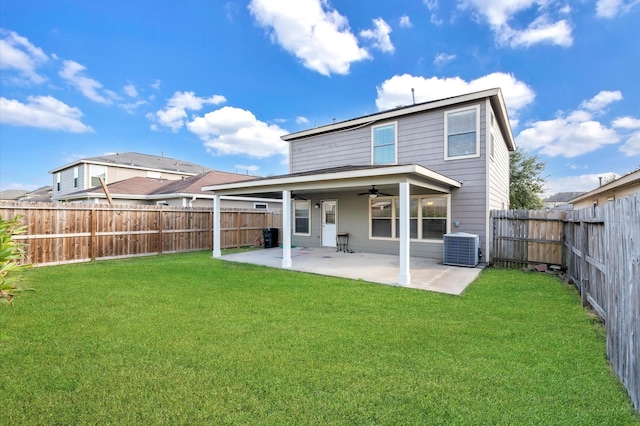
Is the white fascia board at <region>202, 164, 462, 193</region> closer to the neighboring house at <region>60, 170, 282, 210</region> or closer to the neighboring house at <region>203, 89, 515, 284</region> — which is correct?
the neighboring house at <region>203, 89, 515, 284</region>

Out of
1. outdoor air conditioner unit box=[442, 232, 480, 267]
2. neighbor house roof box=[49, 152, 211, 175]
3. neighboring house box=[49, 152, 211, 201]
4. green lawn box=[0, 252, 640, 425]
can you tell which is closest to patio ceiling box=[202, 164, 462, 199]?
outdoor air conditioner unit box=[442, 232, 480, 267]

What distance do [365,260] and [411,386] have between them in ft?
21.8

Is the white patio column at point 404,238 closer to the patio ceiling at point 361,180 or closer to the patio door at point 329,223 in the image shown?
the patio ceiling at point 361,180

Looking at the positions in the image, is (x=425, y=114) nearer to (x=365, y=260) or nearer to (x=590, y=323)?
(x=365, y=260)

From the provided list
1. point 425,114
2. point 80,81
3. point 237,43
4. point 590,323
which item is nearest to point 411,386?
point 590,323

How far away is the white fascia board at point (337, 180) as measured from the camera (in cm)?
640

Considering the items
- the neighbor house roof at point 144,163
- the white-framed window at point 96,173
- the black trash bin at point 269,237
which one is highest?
the neighbor house roof at point 144,163

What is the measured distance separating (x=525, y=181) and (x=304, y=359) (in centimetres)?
2415

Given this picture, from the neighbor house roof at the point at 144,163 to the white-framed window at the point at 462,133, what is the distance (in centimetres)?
2267

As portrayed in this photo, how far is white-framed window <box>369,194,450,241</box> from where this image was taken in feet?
30.1

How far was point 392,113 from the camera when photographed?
9852 millimetres

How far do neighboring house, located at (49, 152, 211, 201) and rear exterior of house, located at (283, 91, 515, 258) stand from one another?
56.7 feet

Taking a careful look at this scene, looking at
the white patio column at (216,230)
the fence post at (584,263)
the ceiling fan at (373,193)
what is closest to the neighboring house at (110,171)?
the white patio column at (216,230)

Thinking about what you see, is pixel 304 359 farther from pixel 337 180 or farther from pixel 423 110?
pixel 423 110
